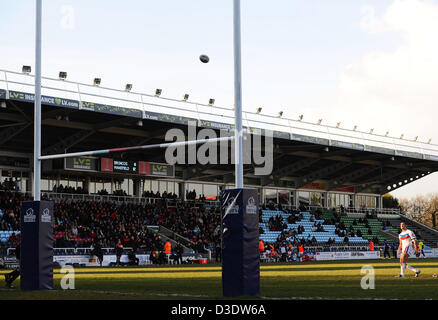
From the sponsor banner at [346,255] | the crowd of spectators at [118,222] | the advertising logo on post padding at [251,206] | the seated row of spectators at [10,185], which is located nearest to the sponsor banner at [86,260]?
the crowd of spectators at [118,222]

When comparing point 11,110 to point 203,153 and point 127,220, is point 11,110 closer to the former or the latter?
point 127,220

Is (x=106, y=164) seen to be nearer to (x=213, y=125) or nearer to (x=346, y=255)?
(x=213, y=125)

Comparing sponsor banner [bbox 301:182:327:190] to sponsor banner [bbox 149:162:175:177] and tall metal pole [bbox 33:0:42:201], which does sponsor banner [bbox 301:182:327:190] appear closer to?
sponsor banner [bbox 149:162:175:177]

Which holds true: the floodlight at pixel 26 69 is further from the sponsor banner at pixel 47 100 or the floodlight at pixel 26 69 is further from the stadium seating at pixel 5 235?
the stadium seating at pixel 5 235

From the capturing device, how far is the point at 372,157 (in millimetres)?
65875

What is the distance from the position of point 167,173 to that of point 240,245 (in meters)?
41.3

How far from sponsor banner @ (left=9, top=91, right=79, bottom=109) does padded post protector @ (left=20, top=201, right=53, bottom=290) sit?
2124cm

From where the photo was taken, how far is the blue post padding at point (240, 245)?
14.9 meters

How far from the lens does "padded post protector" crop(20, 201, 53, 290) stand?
18453 millimetres

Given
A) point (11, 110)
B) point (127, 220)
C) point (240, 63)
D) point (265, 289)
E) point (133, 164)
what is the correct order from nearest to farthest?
point (240, 63), point (265, 289), point (11, 110), point (127, 220), point (133, 164)

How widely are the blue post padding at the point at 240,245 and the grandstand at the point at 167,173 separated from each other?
25911 mm

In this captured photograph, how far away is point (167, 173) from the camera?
2203 inches

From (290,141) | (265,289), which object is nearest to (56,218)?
(290,141)

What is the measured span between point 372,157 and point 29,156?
3314 cm
